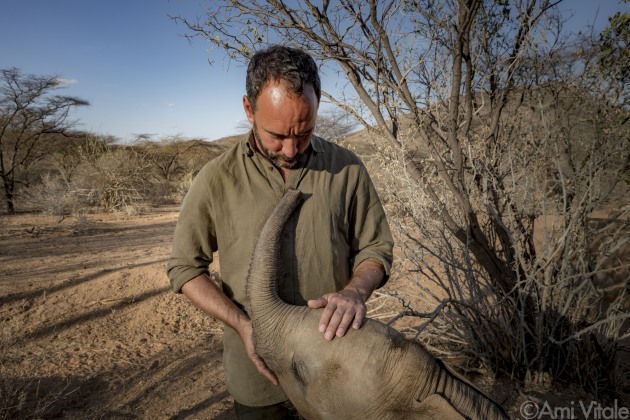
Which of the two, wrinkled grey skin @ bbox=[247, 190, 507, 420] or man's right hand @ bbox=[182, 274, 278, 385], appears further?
man's right hand @ bbox=[182, 274, 278, 385]

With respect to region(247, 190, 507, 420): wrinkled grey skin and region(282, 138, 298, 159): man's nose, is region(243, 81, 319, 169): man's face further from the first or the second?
region(247, 190, 507, 420): wrinkled grey skin

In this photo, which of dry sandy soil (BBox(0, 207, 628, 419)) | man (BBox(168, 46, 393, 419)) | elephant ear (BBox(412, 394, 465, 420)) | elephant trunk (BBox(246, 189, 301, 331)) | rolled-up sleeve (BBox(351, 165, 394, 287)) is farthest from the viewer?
dry sandy soil (BBox(0, 207, 628, 419))

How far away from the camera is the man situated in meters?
1.61

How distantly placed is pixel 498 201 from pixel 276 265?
107 inches

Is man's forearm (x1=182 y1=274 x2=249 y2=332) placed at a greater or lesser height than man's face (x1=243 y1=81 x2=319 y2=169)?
lesser

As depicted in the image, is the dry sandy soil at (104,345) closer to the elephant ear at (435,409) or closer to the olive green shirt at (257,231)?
the elephant ear at (435,409)

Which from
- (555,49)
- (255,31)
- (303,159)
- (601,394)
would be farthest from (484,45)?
(601,394)

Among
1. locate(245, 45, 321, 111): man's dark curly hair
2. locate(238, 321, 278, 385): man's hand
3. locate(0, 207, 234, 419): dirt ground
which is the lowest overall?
locate(0, 207, 234, 419): dirt ground

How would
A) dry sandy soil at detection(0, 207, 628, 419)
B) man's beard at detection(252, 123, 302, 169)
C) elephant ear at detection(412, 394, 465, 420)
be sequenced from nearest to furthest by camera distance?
elephant ear at detection(412, 394, 465, 420) → man's beard at detection(252, 123, 302, 169) → dry sandy soil at detection(0, 207, 628, 419)

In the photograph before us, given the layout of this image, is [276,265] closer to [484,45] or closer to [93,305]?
[484,45]

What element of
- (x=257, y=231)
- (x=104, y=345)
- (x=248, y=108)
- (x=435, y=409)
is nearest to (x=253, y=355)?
(x=257, y=231)

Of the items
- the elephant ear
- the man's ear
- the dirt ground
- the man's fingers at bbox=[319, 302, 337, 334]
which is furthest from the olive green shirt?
the dirt ground

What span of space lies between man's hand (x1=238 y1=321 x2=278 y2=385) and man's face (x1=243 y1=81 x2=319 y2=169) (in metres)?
0.75

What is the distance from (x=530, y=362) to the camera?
123 inches
